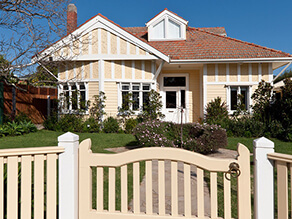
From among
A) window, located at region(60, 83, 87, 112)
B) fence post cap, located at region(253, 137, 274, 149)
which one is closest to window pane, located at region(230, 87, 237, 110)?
window, located at region(60, 83, 87, 112)

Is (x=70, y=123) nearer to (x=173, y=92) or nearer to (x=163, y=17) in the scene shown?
(x=173, y=92)

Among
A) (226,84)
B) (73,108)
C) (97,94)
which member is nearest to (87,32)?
(97,94)

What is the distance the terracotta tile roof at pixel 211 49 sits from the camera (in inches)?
477

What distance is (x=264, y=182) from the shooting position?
206cm

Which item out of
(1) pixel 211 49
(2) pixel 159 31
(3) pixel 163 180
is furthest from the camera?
(2) pixel 159 31

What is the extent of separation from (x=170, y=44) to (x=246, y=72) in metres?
4.59

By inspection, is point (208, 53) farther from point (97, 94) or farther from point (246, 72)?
point (97, 94)

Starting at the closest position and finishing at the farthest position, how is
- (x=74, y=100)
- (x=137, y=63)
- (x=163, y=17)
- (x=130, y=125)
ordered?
(x=130, y=125) < (x=137, y=63) < (x=74, y=100) < (x=163, y=17)

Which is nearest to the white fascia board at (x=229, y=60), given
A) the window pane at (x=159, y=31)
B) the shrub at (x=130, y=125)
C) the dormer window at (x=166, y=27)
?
the dormer window at (x=166, y=27)

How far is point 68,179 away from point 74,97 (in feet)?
35.1

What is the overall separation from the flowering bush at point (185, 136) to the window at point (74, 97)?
590cm

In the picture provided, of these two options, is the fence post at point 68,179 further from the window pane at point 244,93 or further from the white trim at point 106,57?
the window pane at point 244,93

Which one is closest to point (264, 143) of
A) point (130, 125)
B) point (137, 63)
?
point (130, 125)

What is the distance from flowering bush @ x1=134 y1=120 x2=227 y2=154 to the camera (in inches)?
274
